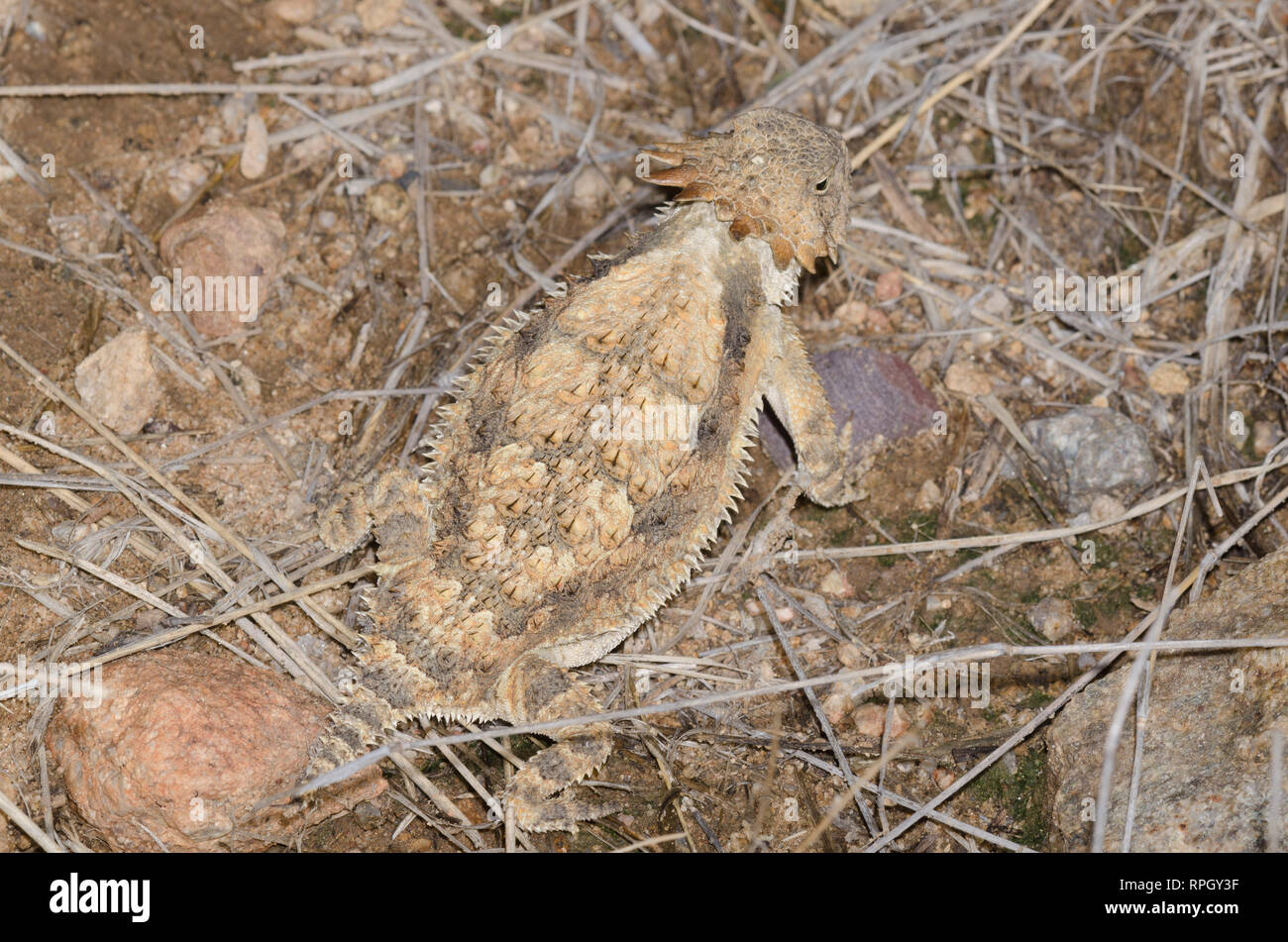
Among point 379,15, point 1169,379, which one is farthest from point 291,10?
point 1169,379

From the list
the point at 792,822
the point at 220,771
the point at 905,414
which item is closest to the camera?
the point at 220,771

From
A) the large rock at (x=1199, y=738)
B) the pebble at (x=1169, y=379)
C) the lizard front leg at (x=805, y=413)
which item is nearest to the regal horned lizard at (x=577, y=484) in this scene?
the lizard front leg at (x=805, y=413)

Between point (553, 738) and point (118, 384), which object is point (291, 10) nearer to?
point (118, 384)

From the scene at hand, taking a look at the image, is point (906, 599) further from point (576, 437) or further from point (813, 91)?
point (813, 91)

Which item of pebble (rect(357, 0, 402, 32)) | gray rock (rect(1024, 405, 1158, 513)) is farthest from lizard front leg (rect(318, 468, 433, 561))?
gray rock (rect(1024, 405, 1158, 513))

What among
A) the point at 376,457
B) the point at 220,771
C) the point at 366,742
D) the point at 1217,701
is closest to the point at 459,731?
the point at 366,742
